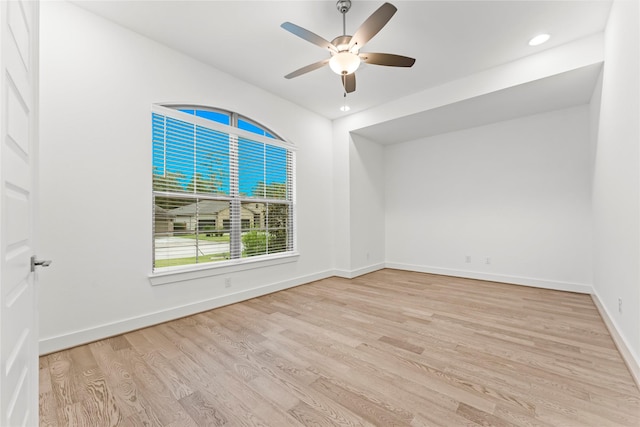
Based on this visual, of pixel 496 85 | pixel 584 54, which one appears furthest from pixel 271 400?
pixel 584 54

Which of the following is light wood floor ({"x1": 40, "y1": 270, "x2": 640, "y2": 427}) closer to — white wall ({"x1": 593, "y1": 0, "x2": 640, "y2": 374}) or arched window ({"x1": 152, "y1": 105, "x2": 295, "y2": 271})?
white wall ({"x1": 593, "y1": 0, "x2": 640, "y2": 374})

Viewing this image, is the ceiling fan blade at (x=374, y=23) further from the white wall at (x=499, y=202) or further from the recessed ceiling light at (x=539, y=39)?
the white wall at (x=499, y=202)

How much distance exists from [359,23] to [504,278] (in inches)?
168

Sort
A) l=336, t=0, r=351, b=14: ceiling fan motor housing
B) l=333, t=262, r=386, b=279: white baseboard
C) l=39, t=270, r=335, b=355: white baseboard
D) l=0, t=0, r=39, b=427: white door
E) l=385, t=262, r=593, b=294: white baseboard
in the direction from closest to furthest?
l=0, t=0, r=39, b=427: white door
l=39, t=270, r=335, b=355: white baseboard
l=336, t=0, r=351, b=14: ceiling fan motor housing
l=385, t=262, r=593, b=294: white baseboard
l=333, t=262, r=386, b=279: white baseboard

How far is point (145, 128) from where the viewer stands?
2.80 metres

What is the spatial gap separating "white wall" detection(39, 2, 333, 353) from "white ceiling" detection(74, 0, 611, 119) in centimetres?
31

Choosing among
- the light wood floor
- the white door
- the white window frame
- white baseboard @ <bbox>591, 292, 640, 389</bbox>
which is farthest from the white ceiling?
the light wood floor

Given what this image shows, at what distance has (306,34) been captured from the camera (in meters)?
2.21

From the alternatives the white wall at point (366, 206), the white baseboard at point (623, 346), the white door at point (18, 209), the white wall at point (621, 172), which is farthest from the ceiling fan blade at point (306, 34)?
the white baseboard at point (623, 346)

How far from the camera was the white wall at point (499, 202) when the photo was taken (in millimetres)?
3932

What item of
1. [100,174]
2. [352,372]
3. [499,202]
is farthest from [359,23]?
[499,202]

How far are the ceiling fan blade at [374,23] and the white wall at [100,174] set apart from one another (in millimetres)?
1963

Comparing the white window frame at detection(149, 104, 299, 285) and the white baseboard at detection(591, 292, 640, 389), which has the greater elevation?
the white window frame at detection(149, 104, 299, 285)

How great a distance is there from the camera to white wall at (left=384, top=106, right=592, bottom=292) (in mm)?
3932
